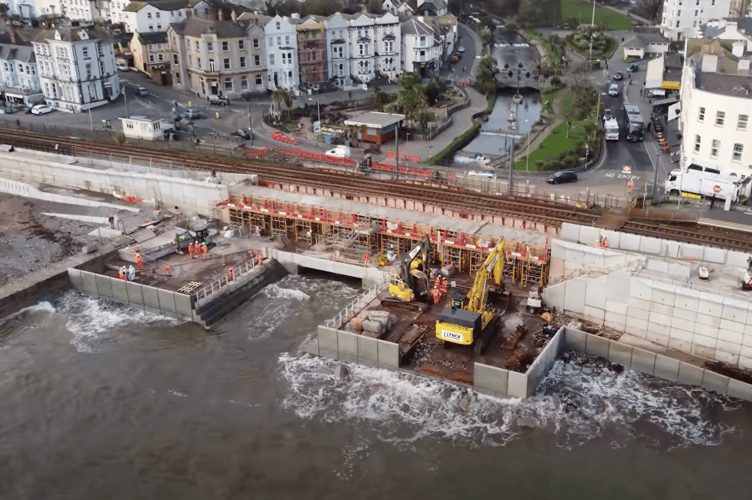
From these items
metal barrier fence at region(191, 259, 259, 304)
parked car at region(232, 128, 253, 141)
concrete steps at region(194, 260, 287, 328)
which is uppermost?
parked car at region(232, 128, 253, 141)

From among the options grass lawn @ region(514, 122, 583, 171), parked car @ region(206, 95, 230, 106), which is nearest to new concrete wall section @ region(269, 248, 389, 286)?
grass lawn @ region(514, 122, 583, 171)

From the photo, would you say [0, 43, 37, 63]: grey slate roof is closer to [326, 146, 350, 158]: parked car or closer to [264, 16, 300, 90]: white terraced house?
[264, 16, 300, 90]: white terraced house

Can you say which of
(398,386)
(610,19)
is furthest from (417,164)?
(610,19)

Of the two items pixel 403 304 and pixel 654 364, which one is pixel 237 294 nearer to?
pixel 403 304

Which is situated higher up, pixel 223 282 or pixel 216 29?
pixel 216 29

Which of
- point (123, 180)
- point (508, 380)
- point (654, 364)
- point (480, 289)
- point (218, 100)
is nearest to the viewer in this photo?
point (508, 380)

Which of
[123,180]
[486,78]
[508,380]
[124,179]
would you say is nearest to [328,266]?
[508,380]

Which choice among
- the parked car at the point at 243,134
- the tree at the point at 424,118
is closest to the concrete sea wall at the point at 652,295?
the tree at the point at 424,118
